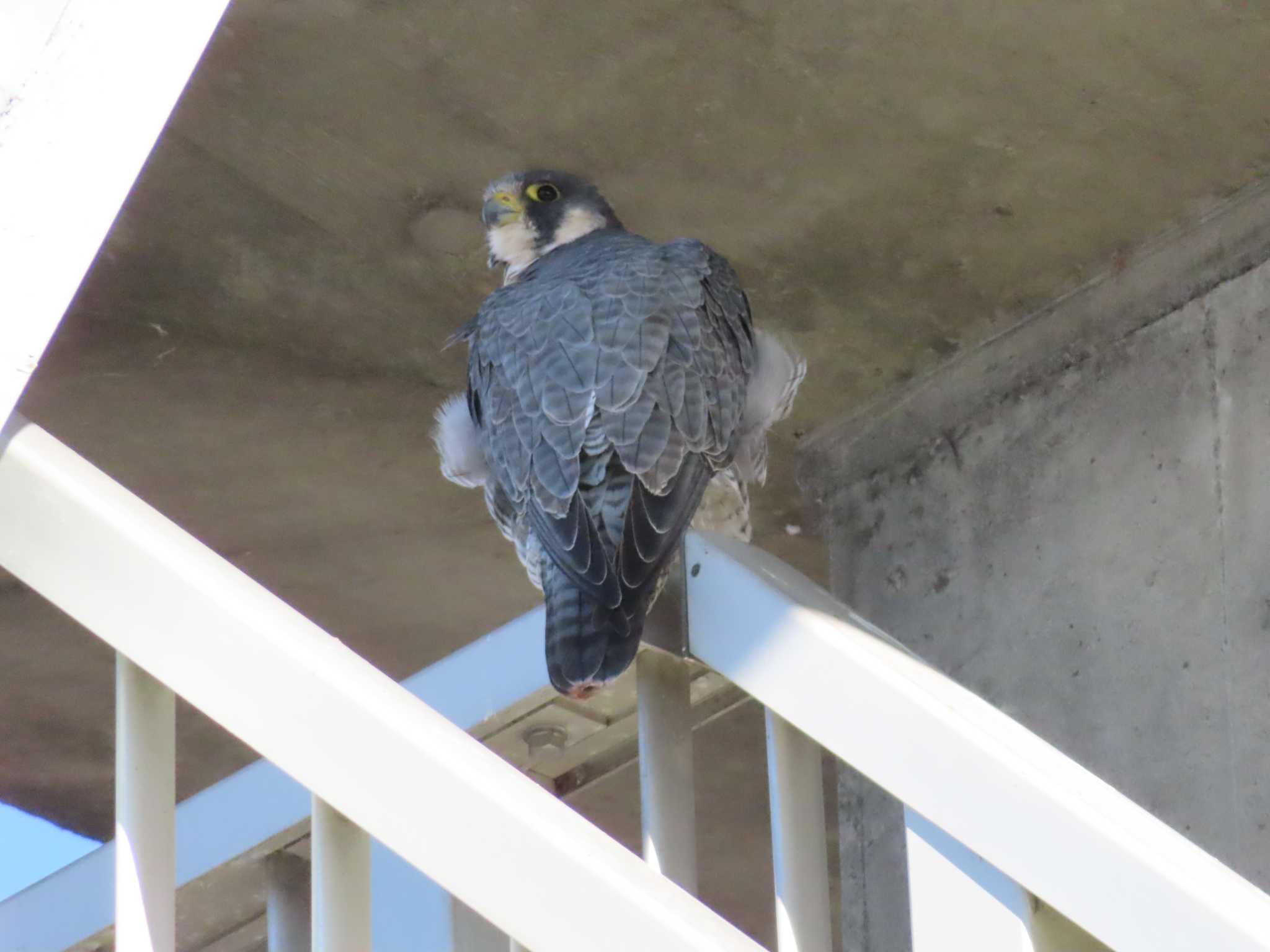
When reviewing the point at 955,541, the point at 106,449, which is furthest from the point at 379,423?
the point at 955,541

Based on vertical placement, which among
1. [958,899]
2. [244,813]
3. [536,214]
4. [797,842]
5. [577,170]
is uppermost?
[577,170]

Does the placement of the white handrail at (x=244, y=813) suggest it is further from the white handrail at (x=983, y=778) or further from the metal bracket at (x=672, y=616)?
the white handrail at (x=983, y=778)

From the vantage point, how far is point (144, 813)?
4.74ft

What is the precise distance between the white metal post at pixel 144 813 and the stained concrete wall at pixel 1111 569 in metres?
2.36

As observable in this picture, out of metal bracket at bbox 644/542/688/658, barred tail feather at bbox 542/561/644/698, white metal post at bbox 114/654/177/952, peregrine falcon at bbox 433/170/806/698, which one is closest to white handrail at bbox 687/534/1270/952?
metal bracket at bbox 644/542/688/658

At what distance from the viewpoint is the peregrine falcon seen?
7.34ft

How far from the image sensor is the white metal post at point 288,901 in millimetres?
2191

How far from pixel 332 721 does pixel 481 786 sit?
0.13 m

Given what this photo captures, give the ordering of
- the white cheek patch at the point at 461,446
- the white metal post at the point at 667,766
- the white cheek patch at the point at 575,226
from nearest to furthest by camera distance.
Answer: the white metal post at the point at 667,766, the white cheek patch at the point at 461,446, the white cheek patch at the point at 575,226

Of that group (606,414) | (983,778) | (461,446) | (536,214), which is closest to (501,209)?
(536,214)

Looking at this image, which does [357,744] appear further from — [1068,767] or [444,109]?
[444,109]

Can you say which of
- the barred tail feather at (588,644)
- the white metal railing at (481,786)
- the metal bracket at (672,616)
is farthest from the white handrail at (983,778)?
the barred tail feather at (588,644)

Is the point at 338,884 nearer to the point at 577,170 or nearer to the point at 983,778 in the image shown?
the point at 983,778

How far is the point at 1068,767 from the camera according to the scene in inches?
59.7
